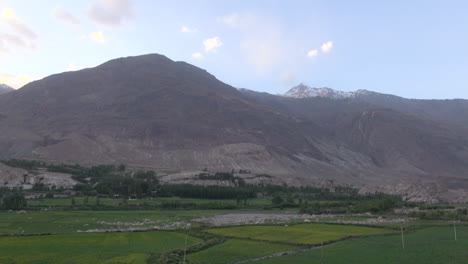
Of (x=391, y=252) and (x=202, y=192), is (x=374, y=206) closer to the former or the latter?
(x=202, y=192)

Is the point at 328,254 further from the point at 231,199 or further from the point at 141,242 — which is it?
the point at 231,199

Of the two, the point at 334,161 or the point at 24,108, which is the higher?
the point at 24,108

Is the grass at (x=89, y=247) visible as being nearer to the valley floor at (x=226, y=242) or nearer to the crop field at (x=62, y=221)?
the valley floor at (x=226, y=242)

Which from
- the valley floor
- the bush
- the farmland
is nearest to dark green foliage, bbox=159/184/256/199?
the farmland

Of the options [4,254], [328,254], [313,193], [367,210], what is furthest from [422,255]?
[313,193]

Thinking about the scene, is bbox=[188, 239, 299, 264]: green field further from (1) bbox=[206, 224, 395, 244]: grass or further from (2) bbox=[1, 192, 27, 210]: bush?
(2) bbox=[1, 192, 27, 210]: bush

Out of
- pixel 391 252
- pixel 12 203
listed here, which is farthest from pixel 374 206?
pixel 12 203
